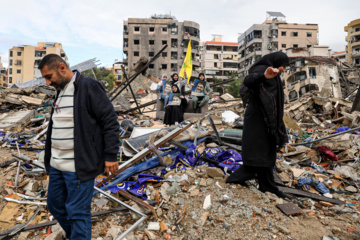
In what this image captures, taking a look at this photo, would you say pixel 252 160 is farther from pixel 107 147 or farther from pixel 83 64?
pixel 83 64

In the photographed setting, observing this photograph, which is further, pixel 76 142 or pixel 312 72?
pixel 312 72

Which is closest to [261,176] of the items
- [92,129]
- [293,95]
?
[92,129]

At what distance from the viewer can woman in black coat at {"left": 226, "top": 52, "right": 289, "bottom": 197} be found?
9.27 feet

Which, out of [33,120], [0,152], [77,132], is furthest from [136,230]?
[33,120]

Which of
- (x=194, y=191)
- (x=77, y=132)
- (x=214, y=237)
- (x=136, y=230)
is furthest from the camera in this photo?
(x=194, y=191)

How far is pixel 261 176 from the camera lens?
3.15m

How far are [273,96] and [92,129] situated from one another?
2024 mm

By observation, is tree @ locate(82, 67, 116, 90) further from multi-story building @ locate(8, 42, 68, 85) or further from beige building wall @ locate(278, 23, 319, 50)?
beige building wall @ locate(278, 23, 319, 50)

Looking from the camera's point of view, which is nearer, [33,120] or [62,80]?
[62,80]

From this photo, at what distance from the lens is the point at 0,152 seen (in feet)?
18.3

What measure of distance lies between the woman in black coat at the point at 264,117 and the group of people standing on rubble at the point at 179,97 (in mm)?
5023

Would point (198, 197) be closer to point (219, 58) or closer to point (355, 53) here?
point (355, 53)

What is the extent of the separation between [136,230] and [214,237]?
0.85 m

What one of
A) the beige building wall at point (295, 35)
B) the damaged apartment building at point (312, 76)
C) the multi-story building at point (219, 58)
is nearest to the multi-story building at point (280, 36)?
the beige building wall at point (295, 35)
